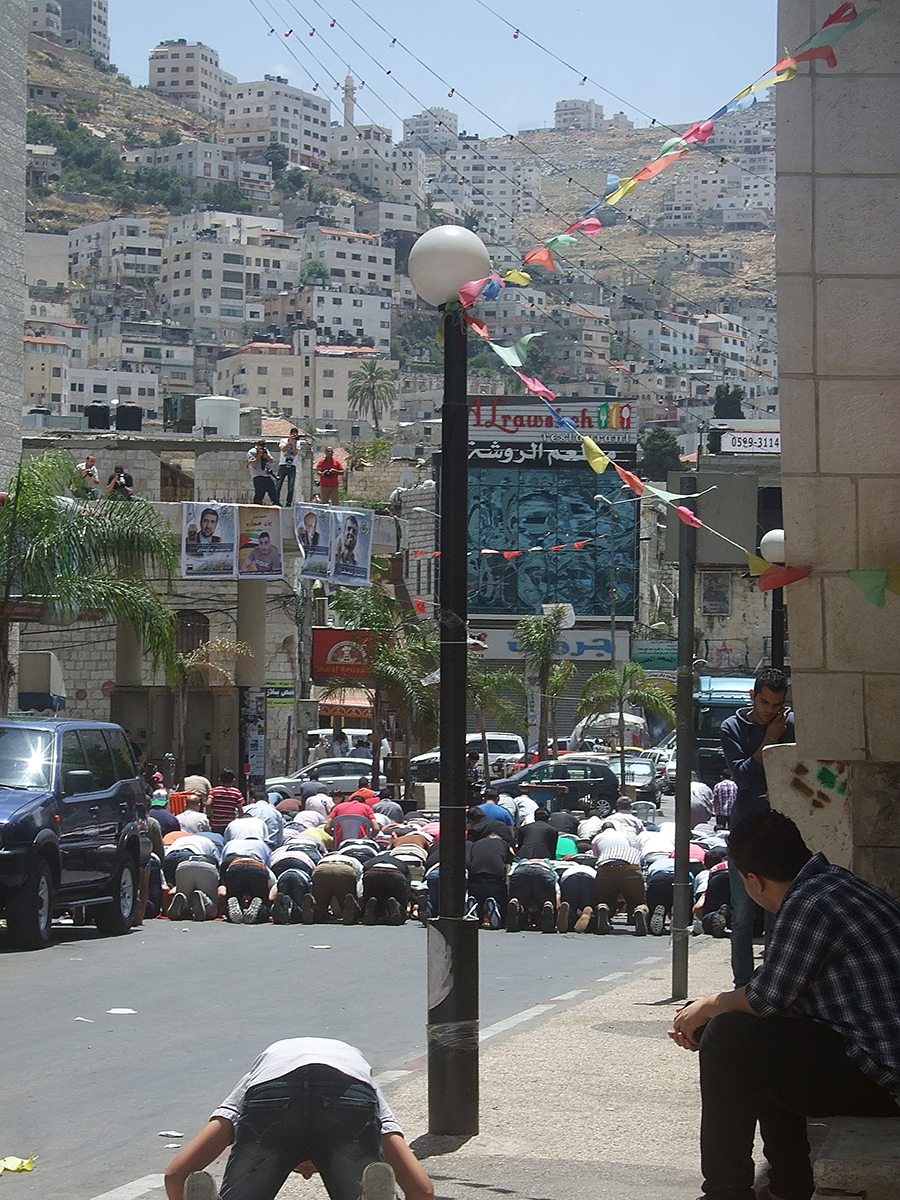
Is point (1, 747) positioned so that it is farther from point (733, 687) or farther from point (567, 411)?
point (567, 411)

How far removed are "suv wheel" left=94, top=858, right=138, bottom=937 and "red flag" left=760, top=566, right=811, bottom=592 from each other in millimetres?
9658

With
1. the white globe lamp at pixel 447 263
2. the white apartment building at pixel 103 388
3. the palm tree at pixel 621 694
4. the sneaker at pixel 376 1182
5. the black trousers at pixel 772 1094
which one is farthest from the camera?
the white apartment building at pixel 103 388

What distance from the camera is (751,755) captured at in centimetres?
930

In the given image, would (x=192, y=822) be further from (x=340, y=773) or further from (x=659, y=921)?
(x=340, y=773)

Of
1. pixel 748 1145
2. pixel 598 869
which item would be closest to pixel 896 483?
pixel 748 1145

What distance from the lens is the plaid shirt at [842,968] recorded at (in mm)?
4723

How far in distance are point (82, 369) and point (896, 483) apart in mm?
164025

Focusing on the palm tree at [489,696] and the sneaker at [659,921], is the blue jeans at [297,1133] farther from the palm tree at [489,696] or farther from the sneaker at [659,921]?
the palm tree at [489,696]

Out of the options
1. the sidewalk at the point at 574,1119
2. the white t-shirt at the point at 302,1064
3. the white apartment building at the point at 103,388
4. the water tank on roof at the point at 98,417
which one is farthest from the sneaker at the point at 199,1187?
the white apartment building at the point at 103,388

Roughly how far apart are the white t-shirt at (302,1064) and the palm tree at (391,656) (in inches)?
1215

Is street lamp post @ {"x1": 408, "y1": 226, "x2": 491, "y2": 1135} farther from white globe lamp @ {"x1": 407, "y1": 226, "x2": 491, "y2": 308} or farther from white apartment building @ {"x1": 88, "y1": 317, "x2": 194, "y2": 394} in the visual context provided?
white apartment building @ {"x1": 88, "y1": 317, "x2": 194, "y2": 394}

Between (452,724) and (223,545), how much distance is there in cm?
2966

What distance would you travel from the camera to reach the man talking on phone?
9.14m

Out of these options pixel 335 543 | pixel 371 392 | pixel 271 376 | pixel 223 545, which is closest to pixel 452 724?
pixel 223 545
